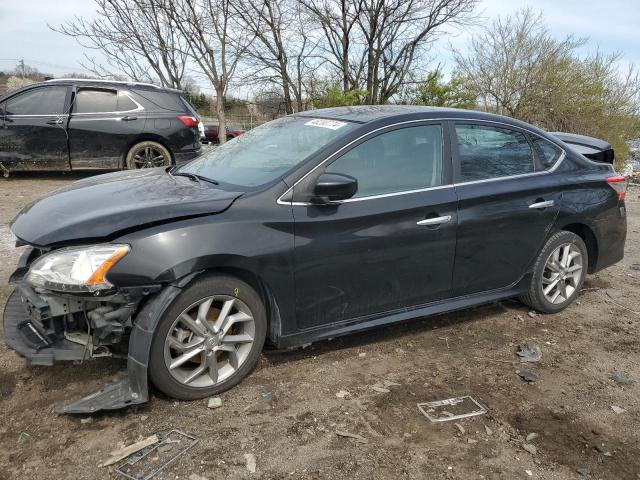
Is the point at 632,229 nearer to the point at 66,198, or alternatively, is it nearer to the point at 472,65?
the point at 66,198

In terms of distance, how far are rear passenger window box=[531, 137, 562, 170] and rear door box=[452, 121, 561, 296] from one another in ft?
0.14

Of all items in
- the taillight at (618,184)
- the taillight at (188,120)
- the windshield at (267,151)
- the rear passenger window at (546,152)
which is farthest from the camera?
the taillight at (188,120)

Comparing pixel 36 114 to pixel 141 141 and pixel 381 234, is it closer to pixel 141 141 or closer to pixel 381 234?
pixel 141 141

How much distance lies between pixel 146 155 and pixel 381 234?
23.1 feet

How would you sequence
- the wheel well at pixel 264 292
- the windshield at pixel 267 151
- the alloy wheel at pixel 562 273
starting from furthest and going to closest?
the alloy wheel at pixel 562 273, the windshield at pixel 267 151, the wheel well at pixel 264 292

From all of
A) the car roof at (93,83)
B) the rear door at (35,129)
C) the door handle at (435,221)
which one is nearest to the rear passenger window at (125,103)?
the car roof at (93,83)

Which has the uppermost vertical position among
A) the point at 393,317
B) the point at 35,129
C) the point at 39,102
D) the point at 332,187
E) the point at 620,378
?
the point at 39,102

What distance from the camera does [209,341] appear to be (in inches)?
114

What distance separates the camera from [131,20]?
46.6 ft

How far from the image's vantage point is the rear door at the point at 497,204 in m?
3.72

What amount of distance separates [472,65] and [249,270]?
19661 millimetres

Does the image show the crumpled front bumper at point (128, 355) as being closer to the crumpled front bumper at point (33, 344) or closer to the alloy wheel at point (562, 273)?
the crumpled front bumper at point (33, 344)

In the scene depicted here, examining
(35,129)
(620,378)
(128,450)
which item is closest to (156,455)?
(128,450)

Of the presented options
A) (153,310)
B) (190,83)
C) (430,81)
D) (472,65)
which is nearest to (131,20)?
(190,83)
